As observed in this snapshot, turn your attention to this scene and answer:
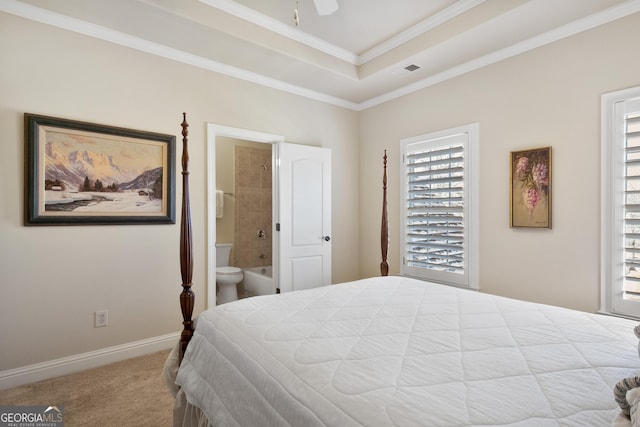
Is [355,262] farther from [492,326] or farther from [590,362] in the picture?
[590,362]

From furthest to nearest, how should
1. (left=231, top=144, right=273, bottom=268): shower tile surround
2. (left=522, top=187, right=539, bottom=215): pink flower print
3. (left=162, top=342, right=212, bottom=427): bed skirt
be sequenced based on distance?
(left=231, top=144, right=273, bottom=268): shower tile surround, (left=522, top=187, right=539, bottom=215): pink flower print, (left=162, top=342, right=212, bottom=427): bed skirt

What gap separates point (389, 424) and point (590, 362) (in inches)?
31.8

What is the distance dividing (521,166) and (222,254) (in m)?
3.80

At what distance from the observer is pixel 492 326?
148 centimetres

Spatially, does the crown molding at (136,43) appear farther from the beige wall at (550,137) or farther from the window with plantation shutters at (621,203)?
the window with plantation shutters at (621,203)

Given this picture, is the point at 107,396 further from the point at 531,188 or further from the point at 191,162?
the point at 531,188

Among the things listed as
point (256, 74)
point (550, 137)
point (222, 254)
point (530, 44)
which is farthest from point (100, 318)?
point (530, 44)

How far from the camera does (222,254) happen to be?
4719 millimetres

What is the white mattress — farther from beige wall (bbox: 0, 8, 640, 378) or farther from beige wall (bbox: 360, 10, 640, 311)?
beige wall (bbox: 0, 8, 640, 378)

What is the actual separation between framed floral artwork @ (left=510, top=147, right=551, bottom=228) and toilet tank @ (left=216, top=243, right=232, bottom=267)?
11.7 ft

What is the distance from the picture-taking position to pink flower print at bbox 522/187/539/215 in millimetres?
2781

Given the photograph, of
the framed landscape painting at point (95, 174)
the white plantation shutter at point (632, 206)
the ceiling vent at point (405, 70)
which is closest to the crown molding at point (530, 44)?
the ceiling vent at point (405, 70)

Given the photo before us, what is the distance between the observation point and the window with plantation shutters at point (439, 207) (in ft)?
10.7

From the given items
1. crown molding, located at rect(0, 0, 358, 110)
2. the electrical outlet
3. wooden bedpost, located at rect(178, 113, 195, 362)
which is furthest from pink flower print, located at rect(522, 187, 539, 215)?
the electrical outlet
